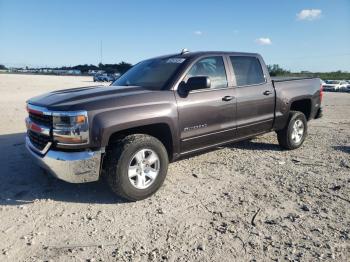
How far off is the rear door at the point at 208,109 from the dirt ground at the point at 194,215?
59 cm

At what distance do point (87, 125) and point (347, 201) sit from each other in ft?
10.5

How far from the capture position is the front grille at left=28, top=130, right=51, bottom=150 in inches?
159

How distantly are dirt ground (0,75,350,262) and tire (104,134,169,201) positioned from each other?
18 centimetres

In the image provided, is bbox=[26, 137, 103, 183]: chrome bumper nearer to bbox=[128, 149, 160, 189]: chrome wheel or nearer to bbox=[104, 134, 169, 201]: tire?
bbox=[104, 134, 169, 201]: tire

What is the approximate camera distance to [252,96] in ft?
18.3

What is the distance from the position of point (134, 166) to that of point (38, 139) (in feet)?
4.09

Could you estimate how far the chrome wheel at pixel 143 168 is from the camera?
→ 4.07m

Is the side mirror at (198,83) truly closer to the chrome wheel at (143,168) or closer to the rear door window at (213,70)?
the rear door window at (213,70)

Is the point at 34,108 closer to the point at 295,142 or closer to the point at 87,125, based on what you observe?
the point at 87,125

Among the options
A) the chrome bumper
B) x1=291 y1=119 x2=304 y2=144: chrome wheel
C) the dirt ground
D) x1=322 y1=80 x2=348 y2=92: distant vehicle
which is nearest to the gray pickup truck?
the chrome bumper

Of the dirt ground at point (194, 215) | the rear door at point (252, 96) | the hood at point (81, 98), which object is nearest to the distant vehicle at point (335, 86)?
the dirt ground at point (194, 215)

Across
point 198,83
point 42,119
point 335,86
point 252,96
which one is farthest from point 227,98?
point 335,86

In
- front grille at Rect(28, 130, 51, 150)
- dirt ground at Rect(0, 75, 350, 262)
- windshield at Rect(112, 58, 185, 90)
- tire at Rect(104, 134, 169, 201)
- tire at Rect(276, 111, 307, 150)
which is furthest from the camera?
tire at Rect(276, 111, 307, 150)

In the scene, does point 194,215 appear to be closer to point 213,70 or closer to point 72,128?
point 72,128
